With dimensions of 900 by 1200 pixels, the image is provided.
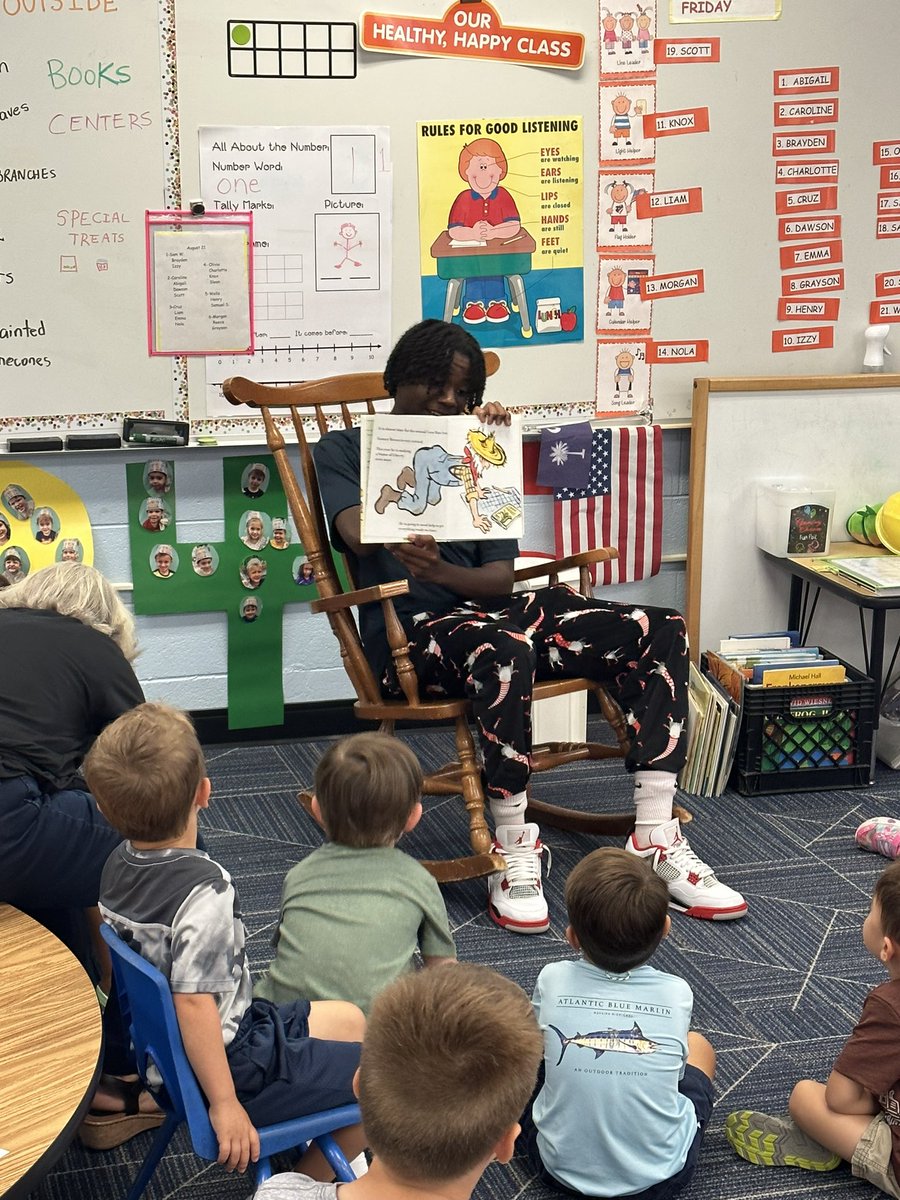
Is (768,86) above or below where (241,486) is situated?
above

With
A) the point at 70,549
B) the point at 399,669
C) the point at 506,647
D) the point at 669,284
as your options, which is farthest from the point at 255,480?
the point at 669,284

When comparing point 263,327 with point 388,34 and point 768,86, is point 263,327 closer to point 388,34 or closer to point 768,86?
point 388,34

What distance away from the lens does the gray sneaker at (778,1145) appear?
199 centimetres

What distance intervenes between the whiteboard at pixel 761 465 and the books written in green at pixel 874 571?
0.26 meters

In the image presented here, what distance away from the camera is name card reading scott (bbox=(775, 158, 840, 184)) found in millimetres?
3623

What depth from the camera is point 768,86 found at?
11.7ft

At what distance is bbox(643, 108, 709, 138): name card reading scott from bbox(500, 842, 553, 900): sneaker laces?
194 cm

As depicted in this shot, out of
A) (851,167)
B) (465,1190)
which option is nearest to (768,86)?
(851,167)

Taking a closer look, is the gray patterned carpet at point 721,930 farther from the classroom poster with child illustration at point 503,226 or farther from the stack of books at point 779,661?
the classroom poster with child illustration at point 503,226

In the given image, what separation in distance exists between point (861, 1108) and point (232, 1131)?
0.93 metres

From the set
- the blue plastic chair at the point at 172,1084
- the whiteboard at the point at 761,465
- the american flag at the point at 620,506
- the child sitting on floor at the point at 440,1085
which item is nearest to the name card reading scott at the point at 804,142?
the whiteboard at the point at 761,465

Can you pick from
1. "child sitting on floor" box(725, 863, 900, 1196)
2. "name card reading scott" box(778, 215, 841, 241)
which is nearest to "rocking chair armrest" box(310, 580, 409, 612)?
"child sitting on floor" box(725, 863, 900, 1196)

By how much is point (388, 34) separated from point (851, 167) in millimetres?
1314

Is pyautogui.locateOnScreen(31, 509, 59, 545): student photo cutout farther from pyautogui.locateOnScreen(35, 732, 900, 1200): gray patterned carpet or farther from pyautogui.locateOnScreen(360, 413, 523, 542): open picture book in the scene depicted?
pyautogui.locateOnScreen(360, 413, 523, 542): open picture book
